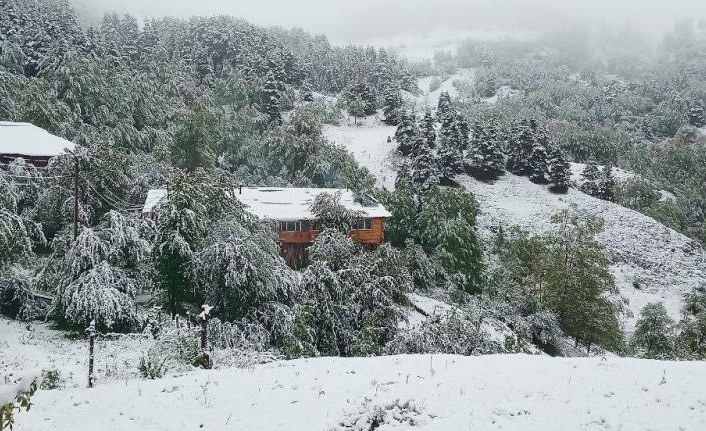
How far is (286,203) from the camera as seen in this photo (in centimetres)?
3666

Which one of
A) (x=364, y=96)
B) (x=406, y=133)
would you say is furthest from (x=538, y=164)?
(x=364, y=96)

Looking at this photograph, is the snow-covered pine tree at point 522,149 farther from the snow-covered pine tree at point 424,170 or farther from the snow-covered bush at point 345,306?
the snow-covered bush at point 345,306

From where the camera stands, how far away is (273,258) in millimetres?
22609

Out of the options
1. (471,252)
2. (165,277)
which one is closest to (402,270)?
(165,277)

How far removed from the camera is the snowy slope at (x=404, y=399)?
9109 millimetres

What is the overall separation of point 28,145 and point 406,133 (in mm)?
47281

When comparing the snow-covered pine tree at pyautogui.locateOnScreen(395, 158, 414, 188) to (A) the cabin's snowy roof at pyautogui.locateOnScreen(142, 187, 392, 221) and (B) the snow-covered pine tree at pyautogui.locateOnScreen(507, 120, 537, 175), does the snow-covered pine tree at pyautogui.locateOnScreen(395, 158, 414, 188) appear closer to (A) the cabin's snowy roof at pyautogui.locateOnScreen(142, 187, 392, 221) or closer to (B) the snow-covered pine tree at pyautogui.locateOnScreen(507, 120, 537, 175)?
(B) the snow-covered pine tree at pyautogui.locateOnScreen(507, 120, 537, 175)

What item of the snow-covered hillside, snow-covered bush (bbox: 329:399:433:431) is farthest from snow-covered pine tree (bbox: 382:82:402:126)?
snow-covered bush (bbox: 329:399:433:431)

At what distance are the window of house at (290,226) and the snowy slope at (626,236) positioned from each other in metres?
29.6

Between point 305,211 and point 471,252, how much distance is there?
50.2ft

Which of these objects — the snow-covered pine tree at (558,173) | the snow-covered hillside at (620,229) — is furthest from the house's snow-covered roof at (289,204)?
the snow-covered pine tree at (558,173)

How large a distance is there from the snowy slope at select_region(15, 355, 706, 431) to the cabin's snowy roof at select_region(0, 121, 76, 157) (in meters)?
28.0

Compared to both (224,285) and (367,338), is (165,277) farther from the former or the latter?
(367,338)

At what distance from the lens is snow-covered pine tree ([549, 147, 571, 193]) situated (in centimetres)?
6819
